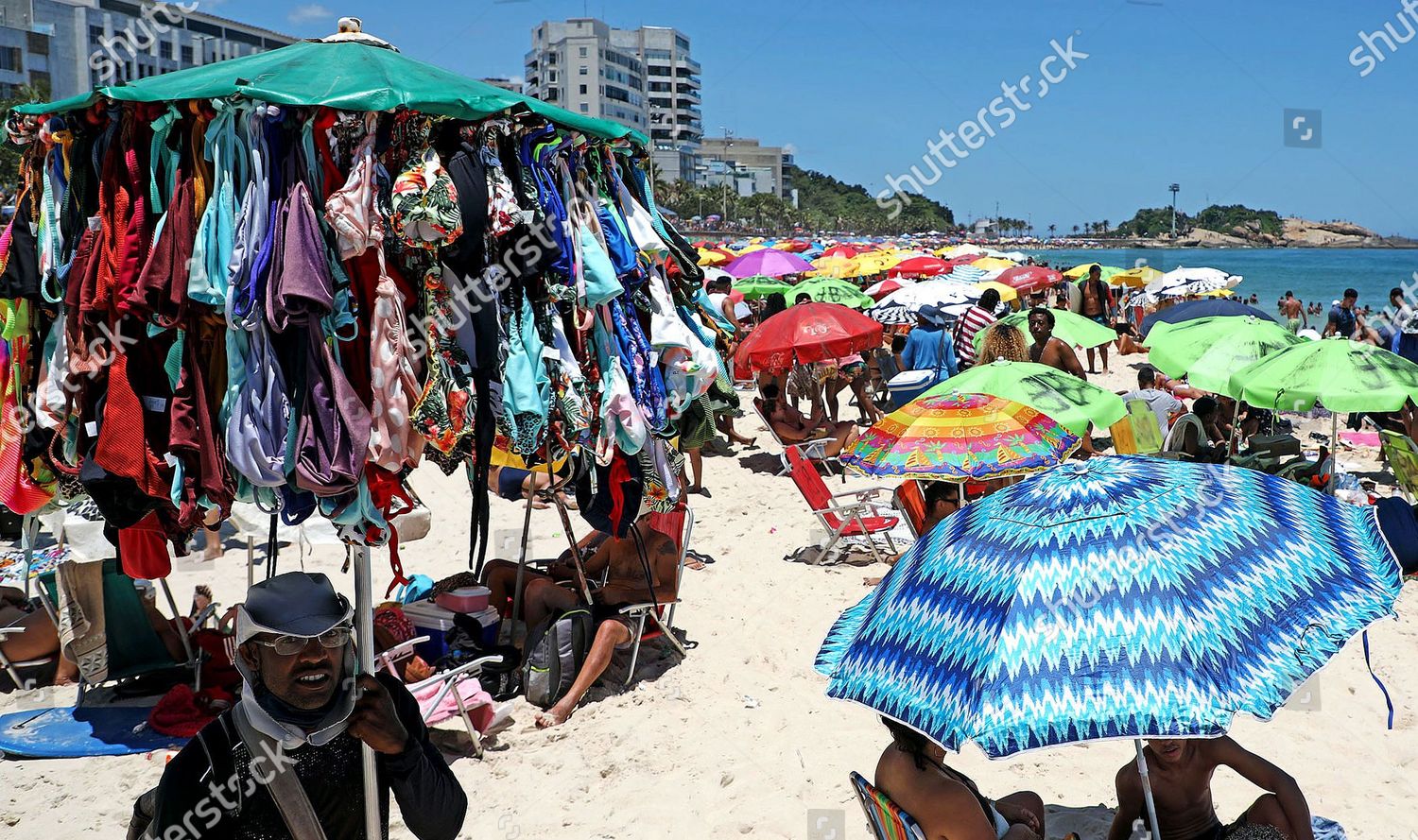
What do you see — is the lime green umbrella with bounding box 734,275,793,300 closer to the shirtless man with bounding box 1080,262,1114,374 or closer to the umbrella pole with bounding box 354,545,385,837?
the shirtless man with bounding box 1080,262,1114,374

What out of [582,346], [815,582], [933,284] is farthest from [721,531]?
[933,284]

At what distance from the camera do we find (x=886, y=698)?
272 centimetres

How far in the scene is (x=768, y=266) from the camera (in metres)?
19.4

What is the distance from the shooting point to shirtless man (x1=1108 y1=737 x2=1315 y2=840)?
3.17m

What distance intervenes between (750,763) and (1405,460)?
526cm

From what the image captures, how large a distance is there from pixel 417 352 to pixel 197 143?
2.69 feet

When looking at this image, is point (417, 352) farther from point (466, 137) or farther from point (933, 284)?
point (933, 284)

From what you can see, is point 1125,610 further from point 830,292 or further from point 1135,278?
point 1135,278

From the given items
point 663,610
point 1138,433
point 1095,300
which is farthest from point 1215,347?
point 1095,300

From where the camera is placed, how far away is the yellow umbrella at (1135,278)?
1048 inches

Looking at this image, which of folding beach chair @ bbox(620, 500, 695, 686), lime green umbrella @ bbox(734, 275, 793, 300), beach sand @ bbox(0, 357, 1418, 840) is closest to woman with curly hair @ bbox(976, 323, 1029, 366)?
beach sand @ bbox(0, 357, 1418, 840)

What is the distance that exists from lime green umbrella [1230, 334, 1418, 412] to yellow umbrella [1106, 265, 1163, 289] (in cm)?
2092

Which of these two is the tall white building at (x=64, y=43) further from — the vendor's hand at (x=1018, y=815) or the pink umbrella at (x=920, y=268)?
the vendor's hand at (x=1018, y=815)

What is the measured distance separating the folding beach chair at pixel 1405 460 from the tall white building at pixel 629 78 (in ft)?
255
